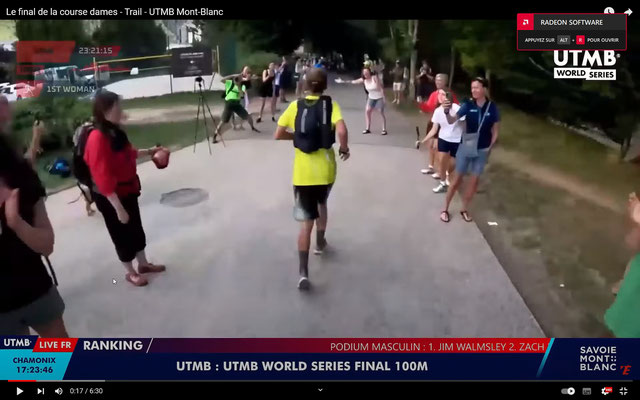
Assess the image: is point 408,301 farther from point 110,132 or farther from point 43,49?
point 43,49

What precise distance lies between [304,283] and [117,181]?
1017mm

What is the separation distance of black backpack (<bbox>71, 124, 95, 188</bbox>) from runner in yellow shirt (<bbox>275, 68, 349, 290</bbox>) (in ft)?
2.93

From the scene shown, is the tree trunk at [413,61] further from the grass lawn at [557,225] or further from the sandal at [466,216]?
the sandal at [466,216]

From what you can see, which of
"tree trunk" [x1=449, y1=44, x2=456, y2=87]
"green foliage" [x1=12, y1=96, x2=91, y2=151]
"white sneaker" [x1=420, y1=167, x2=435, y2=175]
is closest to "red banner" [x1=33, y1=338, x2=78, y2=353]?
"green foliage" [x1=12, y1=96, x2=91, y2=151]

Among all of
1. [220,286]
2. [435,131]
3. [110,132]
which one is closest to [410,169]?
[435,131]

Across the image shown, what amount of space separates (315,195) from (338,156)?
9.8 inches

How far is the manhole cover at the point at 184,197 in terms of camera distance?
96.2 inches

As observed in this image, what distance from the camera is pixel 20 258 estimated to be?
1563 millimetres

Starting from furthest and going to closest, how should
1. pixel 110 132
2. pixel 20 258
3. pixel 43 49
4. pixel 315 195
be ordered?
1. pixel 315 195
2. pixel 110 132
3. pixel 43 49
4. pixel 20 258

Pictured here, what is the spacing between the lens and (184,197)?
2.47 m

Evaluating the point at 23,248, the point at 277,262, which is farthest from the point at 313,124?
the point at 23,248

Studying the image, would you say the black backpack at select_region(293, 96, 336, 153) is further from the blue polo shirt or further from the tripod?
the blue polo shirt

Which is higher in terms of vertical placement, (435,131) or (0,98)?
(0,98)

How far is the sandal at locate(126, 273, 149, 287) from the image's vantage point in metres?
2.24
